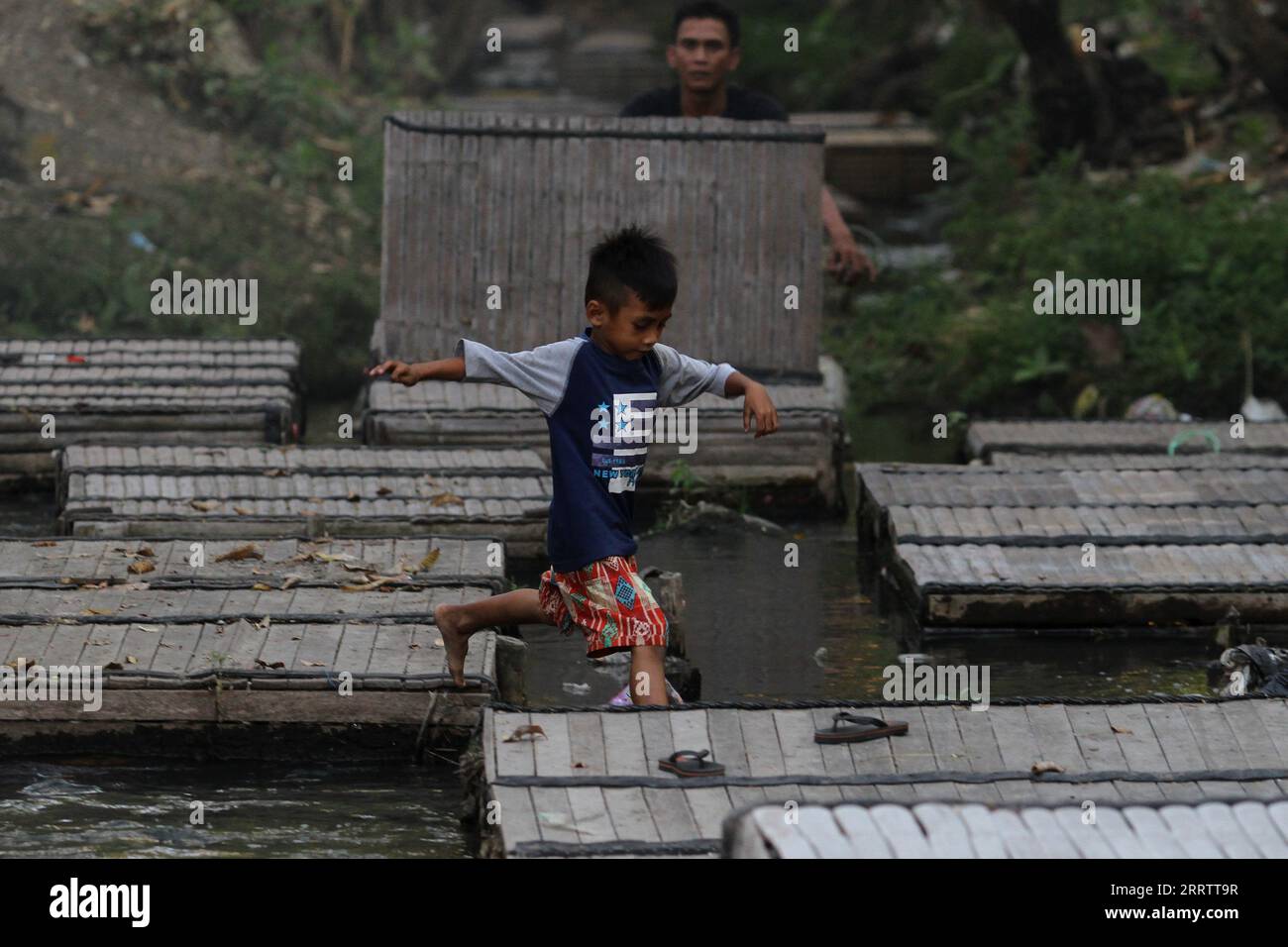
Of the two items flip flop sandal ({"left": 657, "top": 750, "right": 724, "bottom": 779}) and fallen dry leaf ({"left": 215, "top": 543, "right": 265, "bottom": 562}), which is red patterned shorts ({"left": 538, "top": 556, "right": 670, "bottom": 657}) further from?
fallen dry leaf ({"left": 215, "top": 543, "right": 265, "bottom": 562})

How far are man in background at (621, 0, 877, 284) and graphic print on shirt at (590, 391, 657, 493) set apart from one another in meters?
4.05

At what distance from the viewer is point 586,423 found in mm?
5602

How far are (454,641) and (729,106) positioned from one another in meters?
5.20

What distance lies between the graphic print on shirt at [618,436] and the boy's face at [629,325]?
0.14 m

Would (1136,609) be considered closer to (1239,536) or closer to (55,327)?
(1239,536)

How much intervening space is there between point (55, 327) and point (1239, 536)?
8.49 meters

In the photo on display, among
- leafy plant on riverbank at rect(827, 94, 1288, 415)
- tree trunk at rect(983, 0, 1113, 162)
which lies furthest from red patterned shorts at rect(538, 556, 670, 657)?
tree trunk at rect(983, 0, 1113, 162)

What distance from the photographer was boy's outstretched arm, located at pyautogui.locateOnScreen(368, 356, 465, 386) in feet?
17.4

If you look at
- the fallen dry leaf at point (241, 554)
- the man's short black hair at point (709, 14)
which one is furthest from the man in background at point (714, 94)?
the fallen dry leaf at point (241, 554)

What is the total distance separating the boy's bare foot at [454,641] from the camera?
5980 mm

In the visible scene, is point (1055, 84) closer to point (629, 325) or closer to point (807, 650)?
point (807, 650)

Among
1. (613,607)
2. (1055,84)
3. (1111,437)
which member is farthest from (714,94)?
(1055,84)

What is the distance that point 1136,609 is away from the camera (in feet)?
Result: 25.2
